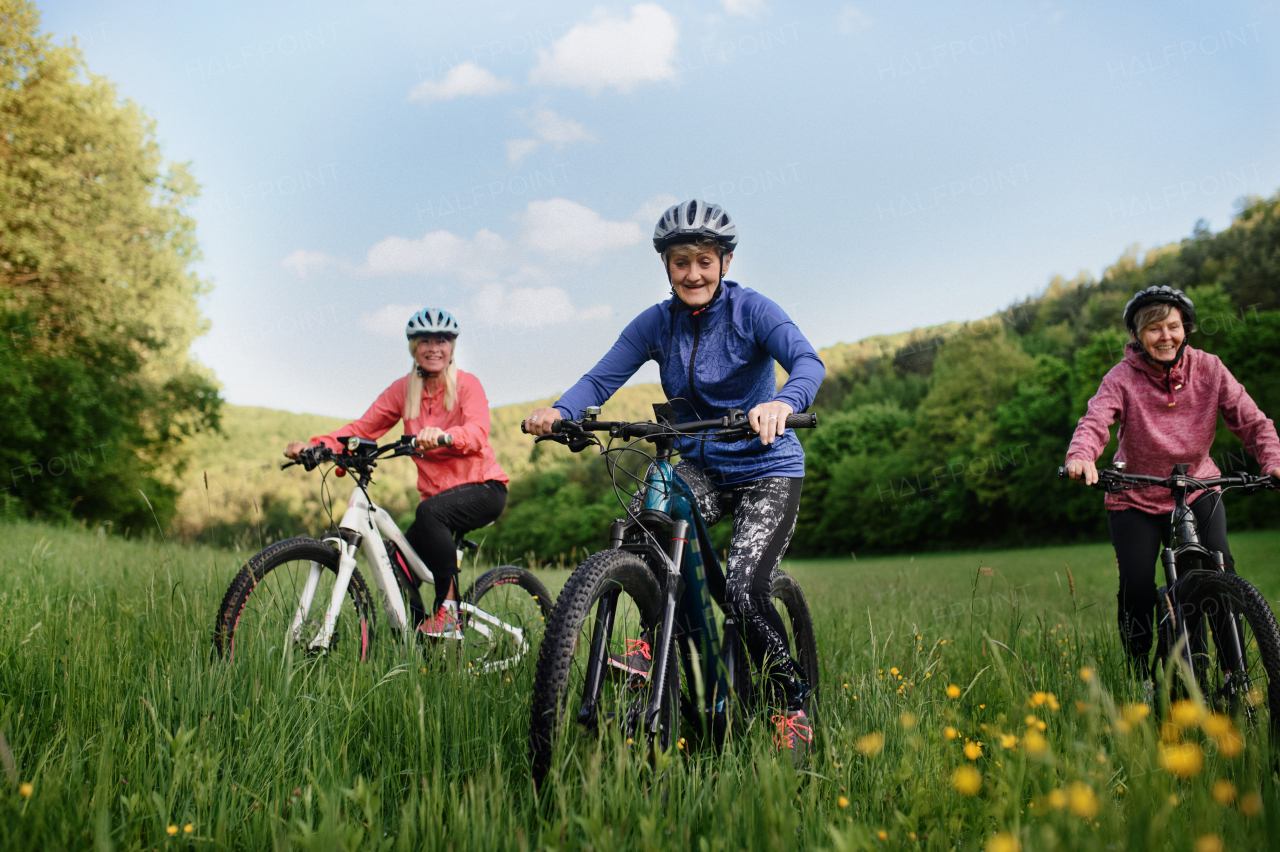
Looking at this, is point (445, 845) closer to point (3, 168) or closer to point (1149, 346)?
point (1149, 346)

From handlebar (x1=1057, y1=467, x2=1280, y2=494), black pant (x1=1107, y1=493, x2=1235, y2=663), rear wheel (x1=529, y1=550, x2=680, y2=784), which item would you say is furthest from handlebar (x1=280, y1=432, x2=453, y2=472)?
black pant (x1=1107, y1=493, x2=1235, y2=663)

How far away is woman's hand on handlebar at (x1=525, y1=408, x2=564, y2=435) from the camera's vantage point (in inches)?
112

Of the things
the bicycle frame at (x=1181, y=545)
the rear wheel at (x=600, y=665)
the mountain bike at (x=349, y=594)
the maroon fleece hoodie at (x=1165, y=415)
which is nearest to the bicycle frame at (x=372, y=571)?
the mountain bike at (x=349, y=594)

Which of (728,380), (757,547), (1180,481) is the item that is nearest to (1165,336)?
(1180,481)

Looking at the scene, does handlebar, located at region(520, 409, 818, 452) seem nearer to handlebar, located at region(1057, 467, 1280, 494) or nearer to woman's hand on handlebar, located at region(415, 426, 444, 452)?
woman's hand on handlebar, located at region(415, 426, 444, 452)

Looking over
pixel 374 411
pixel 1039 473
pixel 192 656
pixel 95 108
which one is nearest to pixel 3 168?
pixel 95 108

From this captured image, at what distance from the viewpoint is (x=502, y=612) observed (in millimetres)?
4859

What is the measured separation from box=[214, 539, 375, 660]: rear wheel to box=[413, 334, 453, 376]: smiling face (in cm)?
135

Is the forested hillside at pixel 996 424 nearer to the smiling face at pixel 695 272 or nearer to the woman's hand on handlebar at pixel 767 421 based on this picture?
the smiling face at pixel 695 272

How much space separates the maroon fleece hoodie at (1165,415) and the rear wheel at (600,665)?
8.23 feet

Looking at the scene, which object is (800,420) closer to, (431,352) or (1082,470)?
(1082,470)

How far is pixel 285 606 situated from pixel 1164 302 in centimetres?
449

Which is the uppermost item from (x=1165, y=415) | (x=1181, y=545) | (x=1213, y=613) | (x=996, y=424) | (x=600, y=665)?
(x=996, y=424)

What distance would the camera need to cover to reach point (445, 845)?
1915 millimetres
